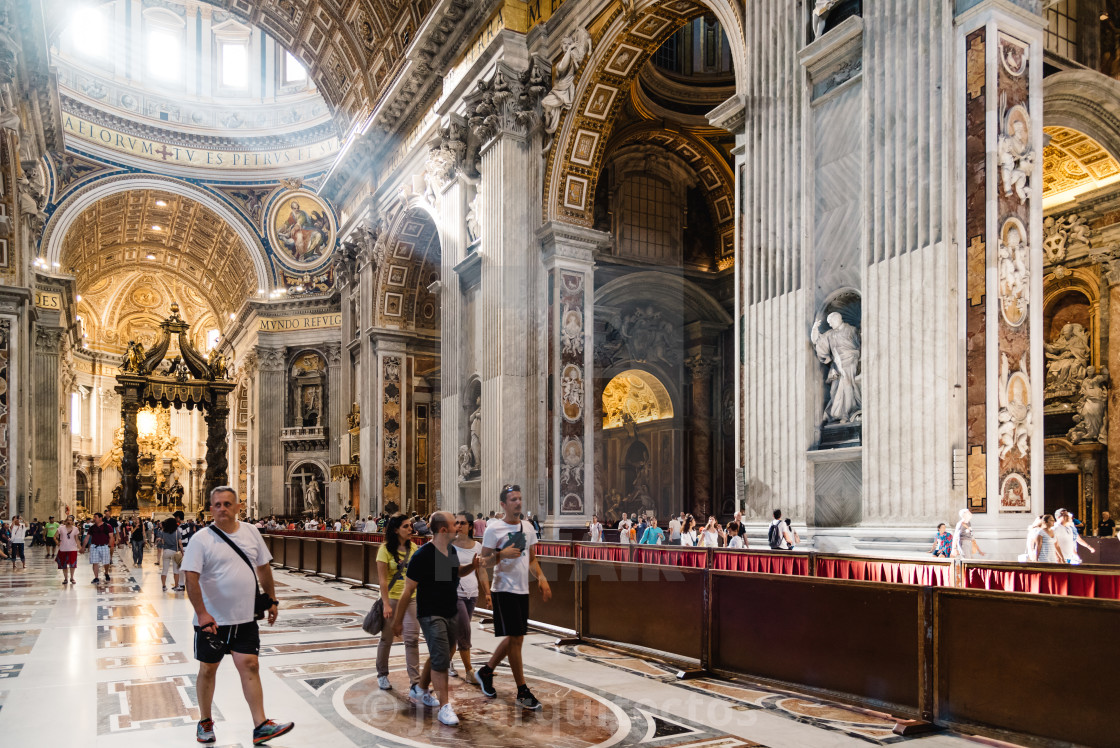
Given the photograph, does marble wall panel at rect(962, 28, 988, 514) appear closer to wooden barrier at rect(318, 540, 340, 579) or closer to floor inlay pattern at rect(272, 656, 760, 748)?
floor inlay pattern at rect(272, 656, 760, 748)

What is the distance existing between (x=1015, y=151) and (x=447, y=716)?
6.96 m

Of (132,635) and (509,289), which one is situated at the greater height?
(509,289)

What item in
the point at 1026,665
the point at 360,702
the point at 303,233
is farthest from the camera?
the point at 303,233

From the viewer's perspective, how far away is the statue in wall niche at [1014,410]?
8.05 m

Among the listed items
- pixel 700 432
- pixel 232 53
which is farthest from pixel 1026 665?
pixel 232 53

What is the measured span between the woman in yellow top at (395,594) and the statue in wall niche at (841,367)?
4.98 metres

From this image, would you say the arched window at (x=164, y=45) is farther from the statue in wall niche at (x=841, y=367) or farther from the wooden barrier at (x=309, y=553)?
the statue in wall niche at (x=841, y=367)

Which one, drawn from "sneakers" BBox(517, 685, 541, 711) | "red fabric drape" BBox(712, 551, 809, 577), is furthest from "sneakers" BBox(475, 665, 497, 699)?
"red fabric drape" BBox(712, 551, 809, 577)

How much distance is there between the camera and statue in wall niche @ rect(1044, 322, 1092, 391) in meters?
14.9

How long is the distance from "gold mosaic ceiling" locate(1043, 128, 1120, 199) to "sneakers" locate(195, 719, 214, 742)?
12.7m

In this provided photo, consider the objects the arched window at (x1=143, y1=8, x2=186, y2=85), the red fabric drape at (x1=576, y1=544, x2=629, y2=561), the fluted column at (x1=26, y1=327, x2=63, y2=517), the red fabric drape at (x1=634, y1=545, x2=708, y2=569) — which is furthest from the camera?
the arched window at (x1=143, y1=8, x2=186, y2=85)

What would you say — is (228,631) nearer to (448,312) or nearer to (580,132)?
(580,132)

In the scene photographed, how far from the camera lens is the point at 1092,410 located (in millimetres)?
14492

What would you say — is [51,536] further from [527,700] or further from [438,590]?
[527,700]
